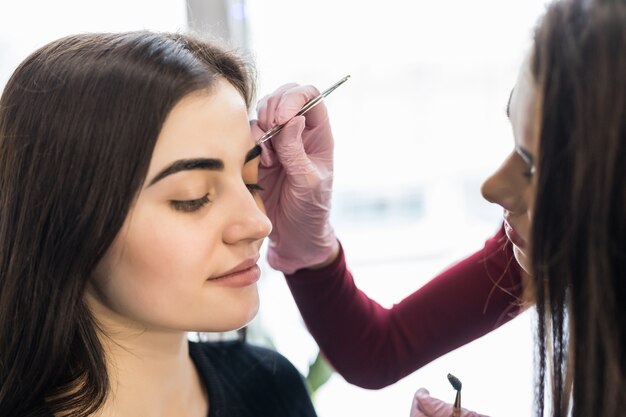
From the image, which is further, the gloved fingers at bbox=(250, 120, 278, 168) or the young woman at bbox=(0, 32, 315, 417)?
the gloved fingers at bbox=(250, 120, 278, 168)

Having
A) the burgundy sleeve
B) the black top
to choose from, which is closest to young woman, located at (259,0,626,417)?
the burgundy sleeve

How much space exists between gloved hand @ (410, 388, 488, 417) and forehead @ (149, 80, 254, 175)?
1.51 ft

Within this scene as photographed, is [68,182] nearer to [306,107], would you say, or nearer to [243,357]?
[306,107]

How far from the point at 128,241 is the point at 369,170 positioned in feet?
3.50

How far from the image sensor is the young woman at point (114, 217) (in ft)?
3.04

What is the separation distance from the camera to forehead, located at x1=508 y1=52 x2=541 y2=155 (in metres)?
0.85

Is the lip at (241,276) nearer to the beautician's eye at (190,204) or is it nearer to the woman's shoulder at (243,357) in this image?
the beautician's eye at (190,204)

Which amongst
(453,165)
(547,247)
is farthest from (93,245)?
(453,165)

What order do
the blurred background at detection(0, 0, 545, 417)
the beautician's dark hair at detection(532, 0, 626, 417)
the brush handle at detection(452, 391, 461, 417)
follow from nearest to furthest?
the beautician's dark hair at detection(532, 0, 626, 417) < the brush handle at detection(452, 391, 461, 417) < the blurred background at detection(0, 0, 545, 417)

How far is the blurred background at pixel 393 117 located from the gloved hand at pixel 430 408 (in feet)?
1.83

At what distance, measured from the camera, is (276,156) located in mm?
1231

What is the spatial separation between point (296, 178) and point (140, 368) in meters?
0.40

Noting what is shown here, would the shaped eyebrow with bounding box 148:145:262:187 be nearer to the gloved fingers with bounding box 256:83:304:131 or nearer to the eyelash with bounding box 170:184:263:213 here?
the eyelash with bounding box 170:184:263:213

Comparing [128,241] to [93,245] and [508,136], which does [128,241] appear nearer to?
[93,245]
